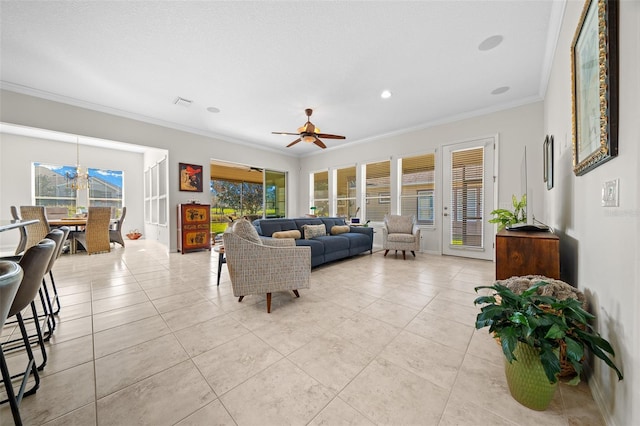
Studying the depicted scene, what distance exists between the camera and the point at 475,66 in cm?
307

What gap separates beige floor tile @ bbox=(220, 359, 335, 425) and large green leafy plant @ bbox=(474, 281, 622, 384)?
95cm

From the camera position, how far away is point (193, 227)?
5297mm

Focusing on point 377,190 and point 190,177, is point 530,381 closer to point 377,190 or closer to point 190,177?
point 377,190

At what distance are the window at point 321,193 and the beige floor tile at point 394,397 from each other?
19.4 feet

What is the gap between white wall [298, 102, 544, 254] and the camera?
3.91m

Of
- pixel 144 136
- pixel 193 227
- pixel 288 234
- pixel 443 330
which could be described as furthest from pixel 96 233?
pixel 443 330

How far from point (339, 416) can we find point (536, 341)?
103 cm

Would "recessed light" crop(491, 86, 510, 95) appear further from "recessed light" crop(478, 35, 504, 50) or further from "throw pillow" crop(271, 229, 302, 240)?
"throw pillow" crop(271, 229, 302, 240)

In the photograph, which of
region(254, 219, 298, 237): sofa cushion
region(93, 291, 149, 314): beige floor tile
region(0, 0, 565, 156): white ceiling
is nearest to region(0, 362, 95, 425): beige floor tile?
region(93, 291, 149, 314): beige floor tile

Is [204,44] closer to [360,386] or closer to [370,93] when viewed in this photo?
[370,93]

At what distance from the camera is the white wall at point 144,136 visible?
366 cm

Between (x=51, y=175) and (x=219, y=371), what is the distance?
8.33 meters

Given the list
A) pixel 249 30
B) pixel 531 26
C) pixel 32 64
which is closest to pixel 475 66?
pixel 531 26

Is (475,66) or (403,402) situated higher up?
(475,66)
